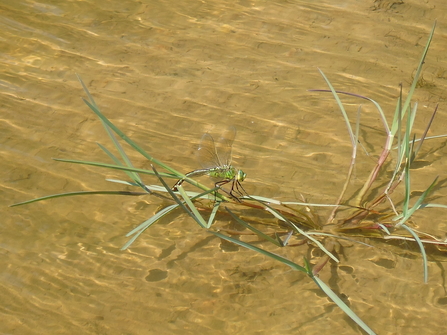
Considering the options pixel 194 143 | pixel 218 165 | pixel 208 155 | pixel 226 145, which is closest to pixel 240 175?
pixel 218 165

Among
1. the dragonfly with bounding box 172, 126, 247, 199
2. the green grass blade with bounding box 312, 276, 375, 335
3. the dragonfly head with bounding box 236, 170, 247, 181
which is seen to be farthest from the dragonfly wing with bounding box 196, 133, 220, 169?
the green grass blade with bounding box 312, 276, 375, 335

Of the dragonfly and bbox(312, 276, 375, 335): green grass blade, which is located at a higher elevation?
the dragonfly

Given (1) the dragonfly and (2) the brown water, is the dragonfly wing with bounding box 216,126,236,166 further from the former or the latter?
(2) the brown water

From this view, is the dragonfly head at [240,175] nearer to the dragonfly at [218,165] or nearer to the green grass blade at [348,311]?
the dragonfly at [218,165]

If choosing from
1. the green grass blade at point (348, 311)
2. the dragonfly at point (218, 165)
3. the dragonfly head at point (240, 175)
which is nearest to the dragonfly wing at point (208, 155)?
the dragonfly at point (218, 165)

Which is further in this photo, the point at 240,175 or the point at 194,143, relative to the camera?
the point at 194,143

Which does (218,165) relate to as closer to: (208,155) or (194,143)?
(208,155)

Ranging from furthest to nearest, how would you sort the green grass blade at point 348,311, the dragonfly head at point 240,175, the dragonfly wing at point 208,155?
the dragonfly wing at point 208,155 < the dragonfly head at point 240,175 < the green grass blade at point 348,311

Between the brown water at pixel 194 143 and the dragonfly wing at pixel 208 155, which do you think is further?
the dragonfly wing at pixel 208 155
